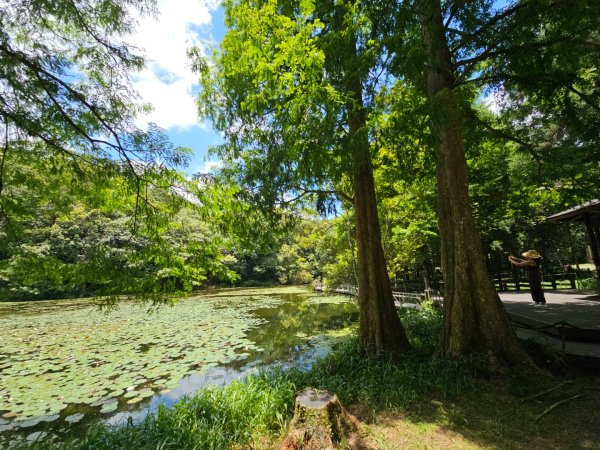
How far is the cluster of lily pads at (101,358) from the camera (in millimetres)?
5375

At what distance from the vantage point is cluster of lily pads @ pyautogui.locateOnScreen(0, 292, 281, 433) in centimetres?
538

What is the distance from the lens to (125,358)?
7.72m

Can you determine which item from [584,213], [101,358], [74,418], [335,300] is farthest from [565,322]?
[335,300]

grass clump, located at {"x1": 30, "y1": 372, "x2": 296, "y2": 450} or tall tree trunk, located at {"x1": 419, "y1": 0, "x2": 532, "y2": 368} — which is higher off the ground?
tall tree trunk, located at {"x1": 419, "y1": 0, "x2": 532, "y2": 368}

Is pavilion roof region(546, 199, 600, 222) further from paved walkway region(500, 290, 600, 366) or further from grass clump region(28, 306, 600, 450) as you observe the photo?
grass clump region(28, 306, 600, 450)

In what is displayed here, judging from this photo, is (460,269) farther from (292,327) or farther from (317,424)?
(292,327)

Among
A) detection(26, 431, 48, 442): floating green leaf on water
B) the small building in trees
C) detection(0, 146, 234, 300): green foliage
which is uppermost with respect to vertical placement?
the small building in trees

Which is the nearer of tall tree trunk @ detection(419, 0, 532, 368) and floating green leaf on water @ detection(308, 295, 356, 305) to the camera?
tall tree trunk @ detection(419, 0, 532, 368)

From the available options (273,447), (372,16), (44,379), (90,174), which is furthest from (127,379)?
(372,16)

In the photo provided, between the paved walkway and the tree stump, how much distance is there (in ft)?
12.5

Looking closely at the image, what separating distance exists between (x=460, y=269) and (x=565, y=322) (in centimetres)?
180

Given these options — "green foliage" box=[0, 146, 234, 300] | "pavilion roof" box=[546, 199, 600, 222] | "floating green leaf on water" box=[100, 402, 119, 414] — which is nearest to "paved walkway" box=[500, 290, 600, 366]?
"pavilion roof" box=[546, 199, 600, 222]

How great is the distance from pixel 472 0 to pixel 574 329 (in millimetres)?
5673

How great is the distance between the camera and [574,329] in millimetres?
5340
